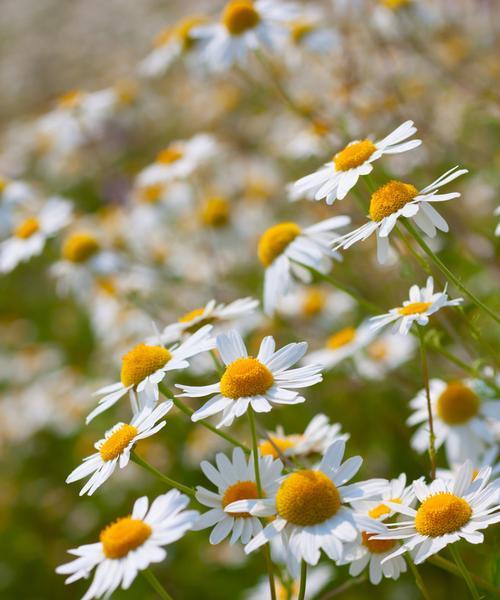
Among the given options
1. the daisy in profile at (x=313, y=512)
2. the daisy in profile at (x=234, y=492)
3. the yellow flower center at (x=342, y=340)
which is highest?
the daisy in profile at (x=313, y=512)

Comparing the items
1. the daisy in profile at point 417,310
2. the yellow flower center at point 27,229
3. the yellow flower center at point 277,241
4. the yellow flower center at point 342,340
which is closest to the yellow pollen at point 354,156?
the daisy in profile at point 417,310

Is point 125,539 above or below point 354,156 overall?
below

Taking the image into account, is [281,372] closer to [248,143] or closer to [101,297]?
[101,297]

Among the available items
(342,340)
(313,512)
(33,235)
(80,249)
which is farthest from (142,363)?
(80,249)

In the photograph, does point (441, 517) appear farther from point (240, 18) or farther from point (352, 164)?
point (240, 18)

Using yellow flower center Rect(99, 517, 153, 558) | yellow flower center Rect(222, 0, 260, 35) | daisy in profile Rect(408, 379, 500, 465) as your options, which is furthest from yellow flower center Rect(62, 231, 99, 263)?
yellow flower center Rect(99, 517, 153, 558)

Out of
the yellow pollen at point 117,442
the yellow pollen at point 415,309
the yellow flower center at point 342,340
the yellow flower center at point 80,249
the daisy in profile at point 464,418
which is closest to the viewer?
the yellow pollen at point 117,442

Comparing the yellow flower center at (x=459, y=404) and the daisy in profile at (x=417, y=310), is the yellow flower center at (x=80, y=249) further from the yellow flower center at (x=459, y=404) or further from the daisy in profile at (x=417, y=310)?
the daisy in profile at (x=417, y=310)

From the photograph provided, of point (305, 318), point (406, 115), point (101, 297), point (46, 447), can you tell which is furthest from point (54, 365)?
point (406, 115)
